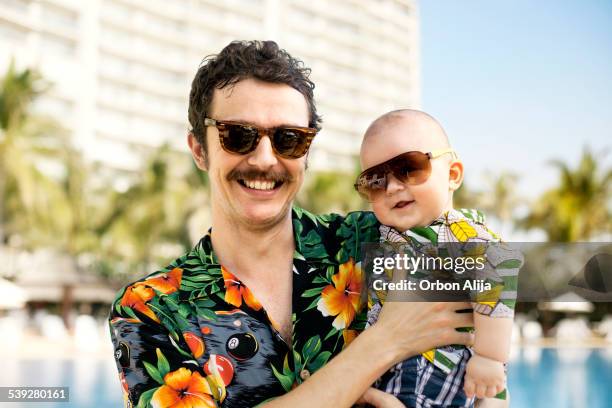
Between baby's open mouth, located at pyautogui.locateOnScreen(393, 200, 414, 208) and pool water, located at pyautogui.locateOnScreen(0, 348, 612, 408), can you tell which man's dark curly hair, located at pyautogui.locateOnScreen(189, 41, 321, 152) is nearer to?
baby's open mouth, located at pyautogui.locateOnScreen(393, 200, 414, 208)

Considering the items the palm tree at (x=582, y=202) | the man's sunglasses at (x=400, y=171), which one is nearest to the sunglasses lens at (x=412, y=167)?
the man's sunglasses at (x=400, y=171)

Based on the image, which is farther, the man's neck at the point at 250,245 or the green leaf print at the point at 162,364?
the man's neck at the point at 250,245

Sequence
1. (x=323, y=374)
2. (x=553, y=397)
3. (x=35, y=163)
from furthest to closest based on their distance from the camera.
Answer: (x=35, y=163) → (x=553, y=397) → (x=323, y=374)

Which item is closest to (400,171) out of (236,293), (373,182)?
(373,182)

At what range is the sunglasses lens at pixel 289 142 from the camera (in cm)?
254

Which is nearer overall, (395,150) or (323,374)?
(323,374)

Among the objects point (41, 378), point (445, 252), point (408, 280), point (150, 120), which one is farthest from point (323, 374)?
point (150, 120)

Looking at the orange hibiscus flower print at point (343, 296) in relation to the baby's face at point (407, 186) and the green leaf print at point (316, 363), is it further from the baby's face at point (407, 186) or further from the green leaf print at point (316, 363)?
the baby's face at point (407, 186)

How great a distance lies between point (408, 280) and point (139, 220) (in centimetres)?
3362

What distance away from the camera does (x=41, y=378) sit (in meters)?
17.0

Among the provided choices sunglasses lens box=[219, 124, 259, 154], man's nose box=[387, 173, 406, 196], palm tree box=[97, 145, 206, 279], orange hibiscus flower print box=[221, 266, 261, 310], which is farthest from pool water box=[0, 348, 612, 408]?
palm tree box=[97, 145, 206, 279]

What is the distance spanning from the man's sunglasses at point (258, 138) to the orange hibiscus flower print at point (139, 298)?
60cm

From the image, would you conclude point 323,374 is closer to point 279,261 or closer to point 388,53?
point 279,261

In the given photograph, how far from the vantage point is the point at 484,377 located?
7.24ft
